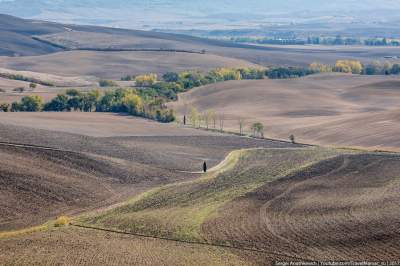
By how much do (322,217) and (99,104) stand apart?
212 ft

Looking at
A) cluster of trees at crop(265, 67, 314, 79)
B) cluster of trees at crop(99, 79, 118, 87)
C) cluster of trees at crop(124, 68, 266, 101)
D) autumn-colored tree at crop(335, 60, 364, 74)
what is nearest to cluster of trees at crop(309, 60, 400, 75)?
autumn-colored tree at crop(335, 60, 364, 74)

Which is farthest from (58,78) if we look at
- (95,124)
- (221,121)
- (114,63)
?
(95,124)

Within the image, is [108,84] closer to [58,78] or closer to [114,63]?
[58,78]

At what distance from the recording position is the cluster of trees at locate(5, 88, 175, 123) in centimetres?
10038

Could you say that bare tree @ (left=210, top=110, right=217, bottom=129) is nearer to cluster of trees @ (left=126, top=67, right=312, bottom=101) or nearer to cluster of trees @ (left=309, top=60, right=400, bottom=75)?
cluster of trees @ (left=126, top=67, right=312, bottom=101)

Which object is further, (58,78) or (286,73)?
(58,78)

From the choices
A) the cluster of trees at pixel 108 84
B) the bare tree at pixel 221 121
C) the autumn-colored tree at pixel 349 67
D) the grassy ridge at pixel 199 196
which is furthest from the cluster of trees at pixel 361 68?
the grassy ridge at pixel 199 196

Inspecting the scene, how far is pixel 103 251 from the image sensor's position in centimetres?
3788

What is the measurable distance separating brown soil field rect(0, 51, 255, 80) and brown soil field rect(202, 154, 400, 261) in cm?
10022

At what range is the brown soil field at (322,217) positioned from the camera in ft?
124

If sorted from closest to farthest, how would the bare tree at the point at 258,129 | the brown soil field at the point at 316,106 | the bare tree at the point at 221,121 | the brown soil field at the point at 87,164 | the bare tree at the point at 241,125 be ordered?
the brown soil field at the point at 87,164, the brown soil field at the point at 316,106, the bare tree at the point at 258,129, the bare tree at the point at 241,125, the bare tree at the point at 221,121

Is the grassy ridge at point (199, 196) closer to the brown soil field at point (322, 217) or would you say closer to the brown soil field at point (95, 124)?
the brown soil field at point (322, 217)

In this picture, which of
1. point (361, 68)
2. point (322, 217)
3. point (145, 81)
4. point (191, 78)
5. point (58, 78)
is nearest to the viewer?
point (322, 217)

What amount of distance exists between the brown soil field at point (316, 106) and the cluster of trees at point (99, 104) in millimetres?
5575
